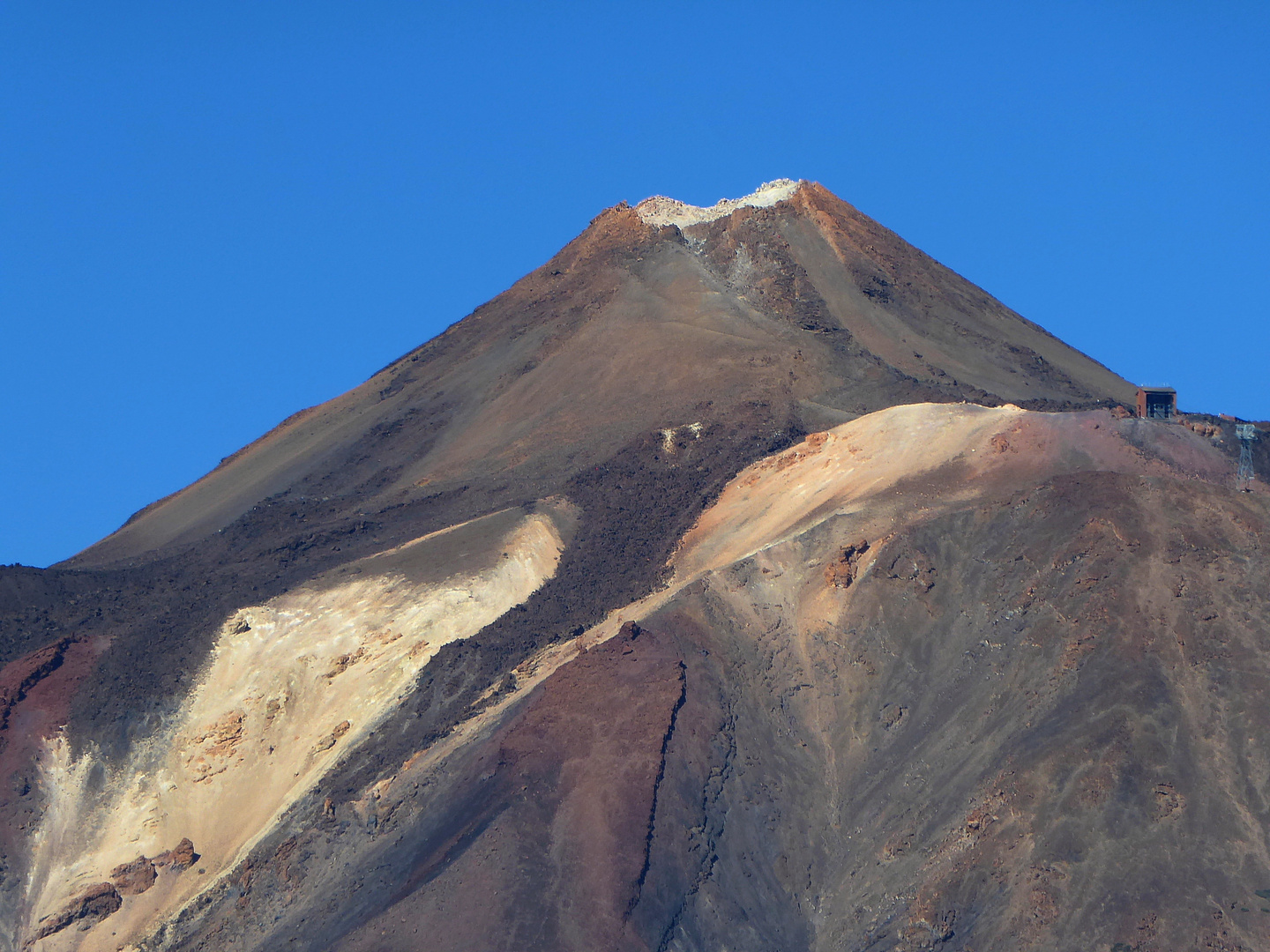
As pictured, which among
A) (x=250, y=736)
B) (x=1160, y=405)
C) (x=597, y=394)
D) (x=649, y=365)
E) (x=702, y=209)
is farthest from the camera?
(x=702, y=209)

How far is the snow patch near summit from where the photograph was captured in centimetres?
8506

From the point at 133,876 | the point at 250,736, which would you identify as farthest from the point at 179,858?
the point at 250,736

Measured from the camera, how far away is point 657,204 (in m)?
87.3

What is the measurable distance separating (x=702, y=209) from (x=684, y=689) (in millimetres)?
48304

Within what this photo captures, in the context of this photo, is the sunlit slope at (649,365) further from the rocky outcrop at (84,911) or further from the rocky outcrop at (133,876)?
the rocky outcrop at (84,911)

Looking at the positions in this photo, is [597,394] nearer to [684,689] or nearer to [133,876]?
[684,689]

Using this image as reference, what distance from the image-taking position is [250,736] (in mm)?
50594

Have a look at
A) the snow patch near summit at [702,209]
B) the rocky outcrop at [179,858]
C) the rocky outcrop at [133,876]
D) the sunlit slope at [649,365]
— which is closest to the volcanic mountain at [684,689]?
the rocky outcrop at [133,876]

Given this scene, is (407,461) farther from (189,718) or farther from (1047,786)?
(1047,786)

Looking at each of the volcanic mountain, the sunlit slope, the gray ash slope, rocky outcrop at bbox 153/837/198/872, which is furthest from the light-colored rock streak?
the sunlit slope

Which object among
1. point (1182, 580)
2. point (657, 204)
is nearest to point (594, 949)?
point (1182, 580)

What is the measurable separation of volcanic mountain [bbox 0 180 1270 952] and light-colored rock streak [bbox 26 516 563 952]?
12cm

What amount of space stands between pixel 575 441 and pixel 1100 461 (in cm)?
2383

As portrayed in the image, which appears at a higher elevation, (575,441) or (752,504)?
(575,441)
